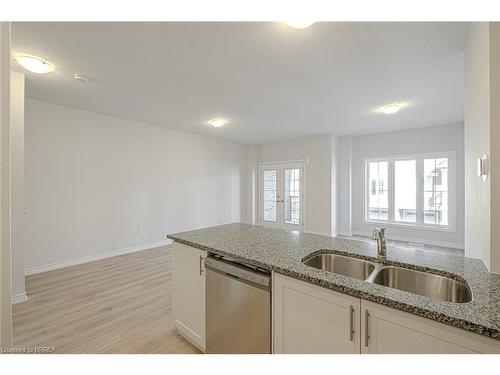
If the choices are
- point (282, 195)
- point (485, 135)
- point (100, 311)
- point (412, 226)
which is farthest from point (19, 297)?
point (412, 226)

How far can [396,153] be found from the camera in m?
5.46

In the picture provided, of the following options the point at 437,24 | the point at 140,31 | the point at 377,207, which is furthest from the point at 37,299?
the point at 377,207

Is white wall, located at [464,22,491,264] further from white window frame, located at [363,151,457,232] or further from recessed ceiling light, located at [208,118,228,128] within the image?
white window frame, located at [363,151,457,232]

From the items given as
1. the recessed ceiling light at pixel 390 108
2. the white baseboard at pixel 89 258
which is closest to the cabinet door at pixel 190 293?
the white baseboard at pixel 89 258

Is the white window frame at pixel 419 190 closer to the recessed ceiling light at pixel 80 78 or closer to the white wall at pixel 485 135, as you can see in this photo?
the white wall at pixel 485 135

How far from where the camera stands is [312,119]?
434 cm

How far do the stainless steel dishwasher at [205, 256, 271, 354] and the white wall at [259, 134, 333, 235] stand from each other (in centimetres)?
450

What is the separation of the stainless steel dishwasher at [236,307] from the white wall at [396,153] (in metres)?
5.16

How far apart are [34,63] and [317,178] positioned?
17.6ft

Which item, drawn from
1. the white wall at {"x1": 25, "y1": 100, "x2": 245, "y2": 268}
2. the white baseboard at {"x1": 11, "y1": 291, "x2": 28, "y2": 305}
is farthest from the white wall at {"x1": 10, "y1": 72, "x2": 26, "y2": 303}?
the white wall at {"x1": 25, "y1": 100, "x2": 245, "y2": 268}

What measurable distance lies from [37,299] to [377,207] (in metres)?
6.58

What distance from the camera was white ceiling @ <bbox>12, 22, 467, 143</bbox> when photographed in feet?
5.90
